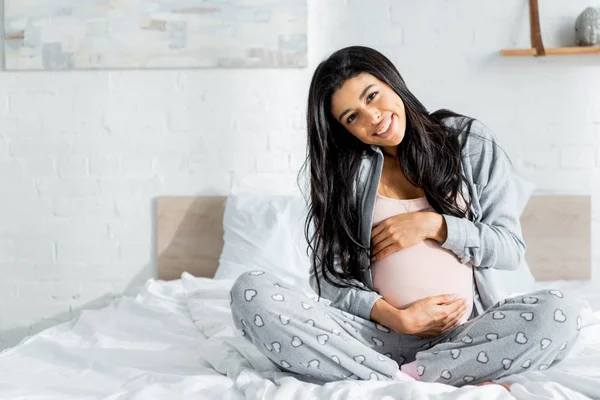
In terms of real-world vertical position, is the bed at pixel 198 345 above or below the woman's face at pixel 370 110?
below

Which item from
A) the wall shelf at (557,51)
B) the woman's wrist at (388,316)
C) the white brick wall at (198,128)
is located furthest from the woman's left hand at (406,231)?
the wall shelf at (557,51)

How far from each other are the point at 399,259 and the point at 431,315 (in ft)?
0.47

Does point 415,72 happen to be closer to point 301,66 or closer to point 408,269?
point 301,66

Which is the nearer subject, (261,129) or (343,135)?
(343,135)

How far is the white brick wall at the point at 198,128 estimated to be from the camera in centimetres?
270

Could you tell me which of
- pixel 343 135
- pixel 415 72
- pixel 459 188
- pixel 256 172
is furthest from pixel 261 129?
pixel 459 188

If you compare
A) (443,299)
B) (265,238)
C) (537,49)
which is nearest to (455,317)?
(443,299)

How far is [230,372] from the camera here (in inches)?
58.5

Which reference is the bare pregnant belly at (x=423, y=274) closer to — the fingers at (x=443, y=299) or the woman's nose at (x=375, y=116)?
the fingers at (x=443, y=299)

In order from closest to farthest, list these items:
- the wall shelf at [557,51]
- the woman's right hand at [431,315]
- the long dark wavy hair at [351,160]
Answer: the woman's right hand at [431,315], the long dark wavy hair at [351,160], the wall shelf at [557,51]

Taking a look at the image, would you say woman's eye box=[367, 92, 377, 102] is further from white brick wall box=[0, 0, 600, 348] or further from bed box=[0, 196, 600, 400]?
white brick wall box=[0, 0, 600, 348]

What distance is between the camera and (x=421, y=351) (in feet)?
4.94

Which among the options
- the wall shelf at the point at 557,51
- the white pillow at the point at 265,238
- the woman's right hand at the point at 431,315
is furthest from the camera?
the wall shelf at the point at 557,51

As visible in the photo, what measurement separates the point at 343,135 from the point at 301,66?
1090 millimetres
